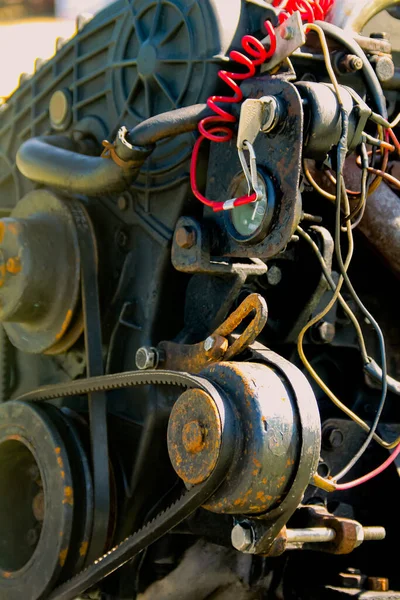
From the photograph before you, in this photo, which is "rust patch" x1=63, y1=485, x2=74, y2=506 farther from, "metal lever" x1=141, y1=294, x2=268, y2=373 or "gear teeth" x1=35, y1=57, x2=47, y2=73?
"gear teeth" x1=35, y1=57, x2=47, y2=73

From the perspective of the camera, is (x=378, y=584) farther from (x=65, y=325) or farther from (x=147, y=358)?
(x=65, y=325)

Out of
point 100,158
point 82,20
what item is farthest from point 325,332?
point 82,20

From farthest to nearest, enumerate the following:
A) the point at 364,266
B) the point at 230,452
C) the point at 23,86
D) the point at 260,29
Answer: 1. the point at 23,86
2. the point at 364,266
3. the point at 260,29
4. the point at 230,452

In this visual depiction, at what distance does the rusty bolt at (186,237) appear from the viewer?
2.69 m

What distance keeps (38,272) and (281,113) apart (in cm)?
109

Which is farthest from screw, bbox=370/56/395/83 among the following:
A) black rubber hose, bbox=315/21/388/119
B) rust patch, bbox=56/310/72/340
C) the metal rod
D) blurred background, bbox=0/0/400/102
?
blurred background, bbox=0/0/400/102

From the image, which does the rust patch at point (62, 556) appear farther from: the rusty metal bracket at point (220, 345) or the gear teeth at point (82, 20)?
the gear teeth at point (82, 20)

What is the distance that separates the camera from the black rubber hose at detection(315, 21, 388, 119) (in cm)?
278

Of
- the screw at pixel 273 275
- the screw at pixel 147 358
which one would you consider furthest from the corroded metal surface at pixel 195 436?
the screw at pixel 273 275

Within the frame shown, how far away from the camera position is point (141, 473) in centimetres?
289

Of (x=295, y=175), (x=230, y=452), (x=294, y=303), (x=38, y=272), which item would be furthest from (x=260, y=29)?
(x=230, y=452)

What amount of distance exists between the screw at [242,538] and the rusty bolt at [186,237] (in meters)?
0.81

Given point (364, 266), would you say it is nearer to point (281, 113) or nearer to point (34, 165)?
point (281, 113)

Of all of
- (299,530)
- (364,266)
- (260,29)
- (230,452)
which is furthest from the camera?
(364,266)
